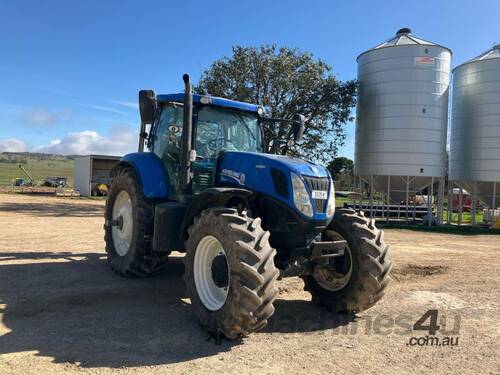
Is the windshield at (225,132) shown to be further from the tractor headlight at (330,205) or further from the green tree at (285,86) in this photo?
the green tree at (285,86)

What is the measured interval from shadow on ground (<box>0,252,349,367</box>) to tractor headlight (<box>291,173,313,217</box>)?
1.37m

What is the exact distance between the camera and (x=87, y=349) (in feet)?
15.2

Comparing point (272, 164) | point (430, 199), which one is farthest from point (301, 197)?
point (430, 199)

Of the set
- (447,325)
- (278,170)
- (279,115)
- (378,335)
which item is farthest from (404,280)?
(279,115)

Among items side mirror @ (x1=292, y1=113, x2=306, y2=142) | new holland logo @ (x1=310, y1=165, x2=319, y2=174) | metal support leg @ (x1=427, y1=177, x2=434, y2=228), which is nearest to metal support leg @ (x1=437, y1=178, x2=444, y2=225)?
metal support leg @ (x1=427, y1=177, x2=434, y2=228)

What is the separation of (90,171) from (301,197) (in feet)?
107

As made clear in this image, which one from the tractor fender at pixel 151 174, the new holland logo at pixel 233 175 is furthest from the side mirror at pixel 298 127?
the tractor fender at pixel 151 174

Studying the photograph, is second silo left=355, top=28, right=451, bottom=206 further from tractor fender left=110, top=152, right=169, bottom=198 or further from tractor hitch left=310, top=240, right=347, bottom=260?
tractor hitch left=310, top=240, right=347, bottom=260

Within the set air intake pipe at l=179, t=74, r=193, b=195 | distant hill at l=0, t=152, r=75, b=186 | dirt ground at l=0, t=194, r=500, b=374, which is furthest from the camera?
distant hill at l=0, t=152, r=75, b=186

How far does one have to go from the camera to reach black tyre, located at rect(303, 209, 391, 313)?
579 centimetres

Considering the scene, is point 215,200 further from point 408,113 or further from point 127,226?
point 408,113

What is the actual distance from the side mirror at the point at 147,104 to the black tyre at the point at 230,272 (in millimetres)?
2061

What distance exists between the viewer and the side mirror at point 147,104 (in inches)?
264

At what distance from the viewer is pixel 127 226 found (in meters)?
8.00
